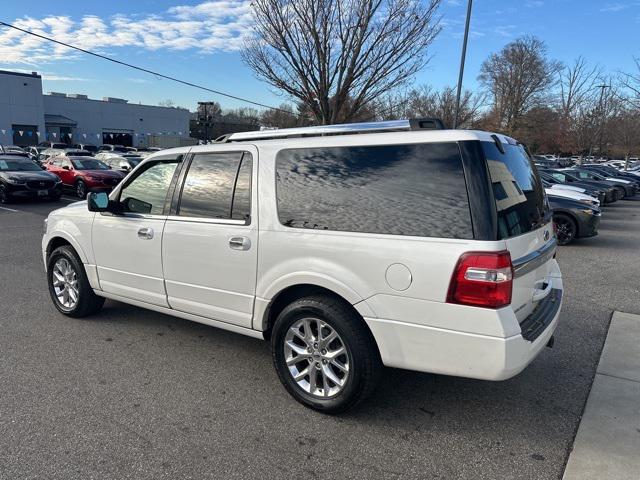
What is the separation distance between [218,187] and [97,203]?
4.51 ft

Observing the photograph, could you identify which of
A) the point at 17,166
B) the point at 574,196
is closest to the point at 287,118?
the point at 17,166

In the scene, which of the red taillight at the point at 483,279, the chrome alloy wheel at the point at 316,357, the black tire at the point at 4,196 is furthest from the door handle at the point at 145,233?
the black tire at the point at 4,196

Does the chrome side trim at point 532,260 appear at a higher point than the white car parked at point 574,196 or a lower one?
higher

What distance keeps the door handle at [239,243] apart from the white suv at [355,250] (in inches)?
0.5

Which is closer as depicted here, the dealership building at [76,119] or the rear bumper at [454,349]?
the rear bumper at [454,349]

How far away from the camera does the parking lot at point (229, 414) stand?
2676 mm

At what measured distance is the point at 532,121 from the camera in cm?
4931

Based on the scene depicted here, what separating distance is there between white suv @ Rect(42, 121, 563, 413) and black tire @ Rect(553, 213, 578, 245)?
7.19 m

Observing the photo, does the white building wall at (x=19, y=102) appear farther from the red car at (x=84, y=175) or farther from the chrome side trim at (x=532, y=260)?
the chrome side trim at (x=532, y=260)

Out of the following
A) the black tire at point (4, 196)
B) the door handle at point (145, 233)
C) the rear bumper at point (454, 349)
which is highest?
the door handle at point (145, 233)

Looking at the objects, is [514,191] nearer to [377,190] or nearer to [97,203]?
[377,190]

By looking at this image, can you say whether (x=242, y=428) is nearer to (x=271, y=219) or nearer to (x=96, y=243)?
(x=271, y=219)

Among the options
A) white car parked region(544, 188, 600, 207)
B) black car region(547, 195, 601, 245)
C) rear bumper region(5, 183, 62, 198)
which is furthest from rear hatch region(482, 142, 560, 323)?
rear bumper region(5, 183, 62, 198)

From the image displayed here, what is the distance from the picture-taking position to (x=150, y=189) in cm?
420
